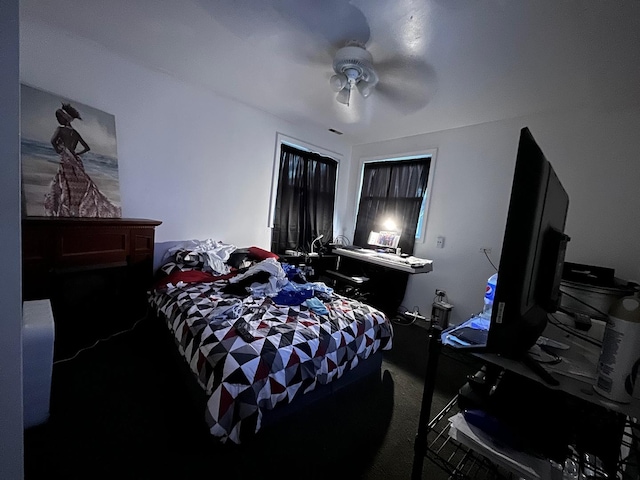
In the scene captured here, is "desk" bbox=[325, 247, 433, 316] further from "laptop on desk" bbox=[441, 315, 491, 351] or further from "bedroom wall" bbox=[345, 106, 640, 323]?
"laptop on desk" bbox=[441, 315, 491, 351]

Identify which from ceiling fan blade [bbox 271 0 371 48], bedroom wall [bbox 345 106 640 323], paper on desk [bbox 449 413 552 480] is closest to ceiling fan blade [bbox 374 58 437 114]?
ceiling fan blade [bbox 271 0 371 48]

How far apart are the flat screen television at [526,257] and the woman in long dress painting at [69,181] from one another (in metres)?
2.78

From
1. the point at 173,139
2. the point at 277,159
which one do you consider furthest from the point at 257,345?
the point at 277,159

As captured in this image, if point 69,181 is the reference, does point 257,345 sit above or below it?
below

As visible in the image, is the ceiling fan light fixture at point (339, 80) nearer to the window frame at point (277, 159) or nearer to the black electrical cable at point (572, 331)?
the window frame at point (277, 159)

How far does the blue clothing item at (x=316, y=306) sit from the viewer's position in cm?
183

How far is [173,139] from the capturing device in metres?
2.54

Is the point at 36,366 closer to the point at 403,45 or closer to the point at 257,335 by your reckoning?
the point at 257,335

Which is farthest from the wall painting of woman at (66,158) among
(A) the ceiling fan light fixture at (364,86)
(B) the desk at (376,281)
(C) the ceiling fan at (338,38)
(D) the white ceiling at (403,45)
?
(B) the desk at (376,281)

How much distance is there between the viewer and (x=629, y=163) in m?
2.05

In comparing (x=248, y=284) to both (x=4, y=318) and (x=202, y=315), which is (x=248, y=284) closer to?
(x=202, y=315)

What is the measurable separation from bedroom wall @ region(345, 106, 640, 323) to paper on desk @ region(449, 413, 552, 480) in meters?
2.31

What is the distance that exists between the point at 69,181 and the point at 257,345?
2.04 meters

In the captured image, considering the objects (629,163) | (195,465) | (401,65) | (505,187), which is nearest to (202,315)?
(195,465)
